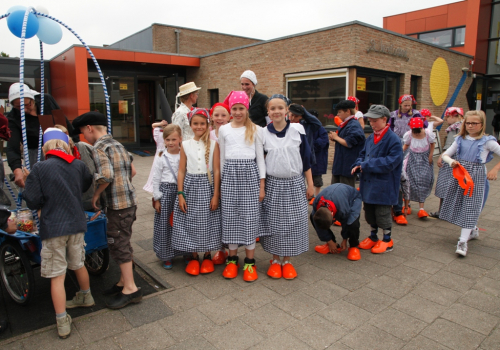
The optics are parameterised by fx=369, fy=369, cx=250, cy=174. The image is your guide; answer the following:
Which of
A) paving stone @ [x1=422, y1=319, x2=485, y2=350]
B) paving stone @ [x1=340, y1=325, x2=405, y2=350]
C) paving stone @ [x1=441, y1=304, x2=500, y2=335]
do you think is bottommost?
paving stone @ [x1=340, y1=325, x2=405, y2=350]

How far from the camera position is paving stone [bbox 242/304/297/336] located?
2846mm

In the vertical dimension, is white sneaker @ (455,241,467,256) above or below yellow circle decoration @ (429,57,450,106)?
below

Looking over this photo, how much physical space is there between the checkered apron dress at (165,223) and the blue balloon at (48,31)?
6.59 ft

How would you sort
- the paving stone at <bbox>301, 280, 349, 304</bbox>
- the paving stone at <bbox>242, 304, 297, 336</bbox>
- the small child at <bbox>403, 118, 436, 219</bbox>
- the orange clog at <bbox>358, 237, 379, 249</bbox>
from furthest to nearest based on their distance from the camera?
1. the small child at <bbox>403, 118, 436, 219</bbox>
2. the orange clog at <bbox>358, 237, 379, 249</bbox>
3. the paving stone at <bbox>301, 280, 349, 304</bbox>
4. the paving stone at <bbox>242, 304, 297, 336</bbox>

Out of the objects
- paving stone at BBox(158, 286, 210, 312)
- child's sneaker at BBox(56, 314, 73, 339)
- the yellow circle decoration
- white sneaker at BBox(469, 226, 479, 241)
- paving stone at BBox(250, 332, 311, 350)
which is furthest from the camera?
the yellow circle decoration

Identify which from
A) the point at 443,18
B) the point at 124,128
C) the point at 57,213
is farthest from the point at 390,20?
the point at 57,213

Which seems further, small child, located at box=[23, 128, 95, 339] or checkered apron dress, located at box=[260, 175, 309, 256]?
checkered apron dress, located at box=[260, 175, 309, 256]

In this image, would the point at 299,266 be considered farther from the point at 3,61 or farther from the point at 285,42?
the point at 3,61

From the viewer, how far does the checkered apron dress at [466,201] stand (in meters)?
4.37

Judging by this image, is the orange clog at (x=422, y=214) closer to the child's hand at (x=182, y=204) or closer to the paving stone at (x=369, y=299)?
the paving stone at (x=369, y=299)

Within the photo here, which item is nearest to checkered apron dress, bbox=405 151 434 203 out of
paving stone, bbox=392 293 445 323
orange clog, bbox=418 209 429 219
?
orange clog, bbox=418 209 429 219

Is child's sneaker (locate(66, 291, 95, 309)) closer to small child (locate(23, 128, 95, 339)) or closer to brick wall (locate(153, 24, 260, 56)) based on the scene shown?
small child (locate(23, 128, 95, 339))

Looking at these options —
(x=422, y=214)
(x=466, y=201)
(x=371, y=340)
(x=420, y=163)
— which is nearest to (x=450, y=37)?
(x=420, y=163)

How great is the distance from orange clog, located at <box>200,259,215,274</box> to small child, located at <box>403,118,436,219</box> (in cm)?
367
